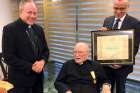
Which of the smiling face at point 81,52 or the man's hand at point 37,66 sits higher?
the smiling face at point 81,52

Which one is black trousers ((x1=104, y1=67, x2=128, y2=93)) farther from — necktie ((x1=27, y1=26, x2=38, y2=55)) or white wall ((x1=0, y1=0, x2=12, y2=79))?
white wall ((x1=0, y1=0, x2=12, y2=79))

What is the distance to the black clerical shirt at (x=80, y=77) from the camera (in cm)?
304

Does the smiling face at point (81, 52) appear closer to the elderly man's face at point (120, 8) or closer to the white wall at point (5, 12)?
the elderly man's face at point (120, 8)

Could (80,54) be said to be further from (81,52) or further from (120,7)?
(120,7)

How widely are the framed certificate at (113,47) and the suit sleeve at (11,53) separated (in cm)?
76

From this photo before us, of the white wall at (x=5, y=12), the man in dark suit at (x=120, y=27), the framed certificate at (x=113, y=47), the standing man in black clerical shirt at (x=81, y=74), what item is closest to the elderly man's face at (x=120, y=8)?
the man in dark suit at (x=120, y=27)

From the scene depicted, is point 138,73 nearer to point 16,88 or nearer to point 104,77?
point 104,77

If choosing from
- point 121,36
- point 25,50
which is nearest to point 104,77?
point 121,36

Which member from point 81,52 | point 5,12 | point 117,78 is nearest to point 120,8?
point 81,52

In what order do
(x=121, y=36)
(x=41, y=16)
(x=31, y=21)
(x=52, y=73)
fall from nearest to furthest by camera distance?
(x=31, y=21) → (x=121, y=36) → (x=52, y=73) → (x=41, y=16)

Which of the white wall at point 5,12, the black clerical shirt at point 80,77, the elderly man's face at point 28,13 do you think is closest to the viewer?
the elderly man's face at point 28,13

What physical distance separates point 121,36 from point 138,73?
5.34 ft

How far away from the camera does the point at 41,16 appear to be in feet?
21.1

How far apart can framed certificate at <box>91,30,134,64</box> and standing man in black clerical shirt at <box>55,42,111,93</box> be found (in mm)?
101
